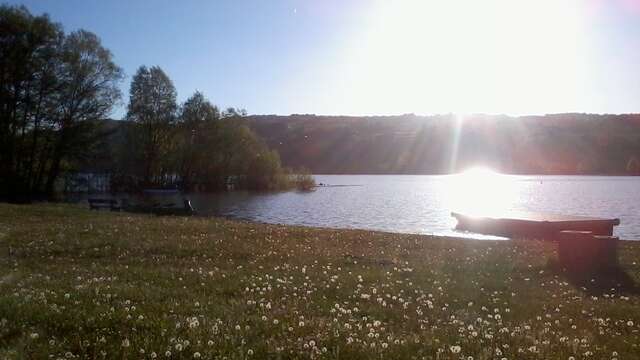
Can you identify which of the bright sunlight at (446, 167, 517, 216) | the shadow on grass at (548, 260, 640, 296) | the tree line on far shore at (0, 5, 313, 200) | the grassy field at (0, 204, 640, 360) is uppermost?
the tree line on far shore at (0, 5, 313, 200)

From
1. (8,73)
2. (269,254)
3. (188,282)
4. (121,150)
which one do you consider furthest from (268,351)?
(121,150)

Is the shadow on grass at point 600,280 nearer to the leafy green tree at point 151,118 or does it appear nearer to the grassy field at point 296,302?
the grassy field at point 296,302

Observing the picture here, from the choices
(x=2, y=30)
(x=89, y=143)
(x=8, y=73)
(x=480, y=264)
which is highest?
(x=2, y=30)

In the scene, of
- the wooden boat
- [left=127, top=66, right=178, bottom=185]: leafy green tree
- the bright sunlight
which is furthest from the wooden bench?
[left=127, top=66, right=178, bottom=185]: leafy green tree

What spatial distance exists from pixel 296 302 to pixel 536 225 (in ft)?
100

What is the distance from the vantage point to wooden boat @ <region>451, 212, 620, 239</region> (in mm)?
36531

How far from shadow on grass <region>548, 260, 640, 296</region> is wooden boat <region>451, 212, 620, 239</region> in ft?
44.6

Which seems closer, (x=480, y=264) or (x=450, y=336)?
(x=450, y=336)

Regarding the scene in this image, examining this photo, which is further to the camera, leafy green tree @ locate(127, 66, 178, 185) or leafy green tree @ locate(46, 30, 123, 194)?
leafy green tree @ locate(127, 66, 178, 185)

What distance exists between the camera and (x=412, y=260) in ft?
65.2

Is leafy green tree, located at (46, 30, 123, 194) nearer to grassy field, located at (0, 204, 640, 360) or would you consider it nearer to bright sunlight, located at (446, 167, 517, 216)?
bright sunlight, located at (446, 167, 517, 216)

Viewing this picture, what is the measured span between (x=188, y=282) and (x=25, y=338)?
17.2 ft

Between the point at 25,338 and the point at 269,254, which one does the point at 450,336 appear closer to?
the point at 25,338

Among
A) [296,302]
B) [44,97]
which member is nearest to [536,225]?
[296,302]
